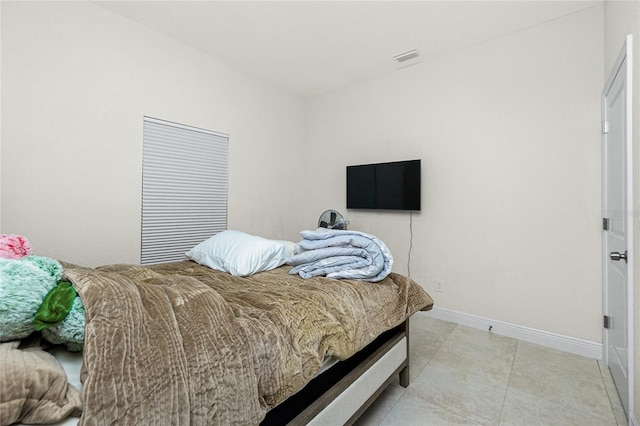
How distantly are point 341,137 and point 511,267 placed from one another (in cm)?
242

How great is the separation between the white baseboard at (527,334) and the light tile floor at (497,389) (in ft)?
0.23

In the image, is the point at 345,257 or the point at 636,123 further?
the point at 345,257

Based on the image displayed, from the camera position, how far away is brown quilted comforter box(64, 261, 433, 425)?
0.63 m

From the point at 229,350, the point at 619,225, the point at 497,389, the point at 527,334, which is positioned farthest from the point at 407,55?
the point at 229,350

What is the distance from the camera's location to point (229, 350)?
82 centimetres

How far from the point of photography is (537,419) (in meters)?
1.52

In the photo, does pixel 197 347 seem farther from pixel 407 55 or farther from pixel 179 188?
pixel 407 55

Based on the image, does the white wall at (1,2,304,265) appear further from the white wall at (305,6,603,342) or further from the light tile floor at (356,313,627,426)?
the light tile floor at (356,313,627,426)

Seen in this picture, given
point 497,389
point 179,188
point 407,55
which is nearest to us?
point 497,389

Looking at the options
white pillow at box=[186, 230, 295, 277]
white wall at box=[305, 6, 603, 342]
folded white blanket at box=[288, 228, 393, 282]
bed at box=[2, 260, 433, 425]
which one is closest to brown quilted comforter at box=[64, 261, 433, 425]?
bed at box=[2, 260, 433, 425]

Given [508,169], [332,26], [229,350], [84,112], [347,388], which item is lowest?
[347,388]

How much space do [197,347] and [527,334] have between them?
2825mm

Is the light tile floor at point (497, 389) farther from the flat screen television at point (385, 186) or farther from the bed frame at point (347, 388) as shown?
the flat screen television at point (385, 186)

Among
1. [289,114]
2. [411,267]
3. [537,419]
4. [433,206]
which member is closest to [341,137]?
[289,114]
